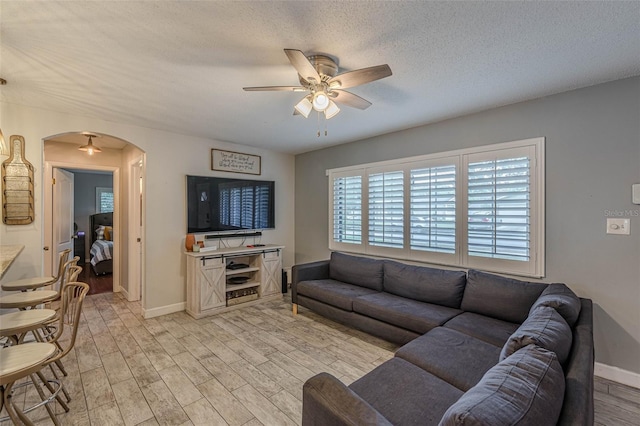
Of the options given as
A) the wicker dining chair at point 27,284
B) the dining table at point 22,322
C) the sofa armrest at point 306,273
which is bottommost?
the sofa armrest at point 306,273

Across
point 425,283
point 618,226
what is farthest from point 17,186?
point 618,226

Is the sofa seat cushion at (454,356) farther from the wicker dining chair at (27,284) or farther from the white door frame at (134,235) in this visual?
the white door frame at (134,235)

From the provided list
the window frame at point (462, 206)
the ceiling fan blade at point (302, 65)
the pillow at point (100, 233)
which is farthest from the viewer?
the pillow at point (100, 233)

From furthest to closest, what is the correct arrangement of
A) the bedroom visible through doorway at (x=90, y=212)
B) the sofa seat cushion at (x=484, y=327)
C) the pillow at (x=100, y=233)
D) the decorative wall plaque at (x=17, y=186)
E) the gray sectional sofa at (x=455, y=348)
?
the bedroom visible through doorway at (x=90, y=212) < the pillow at (x=100, y=233) < the decorative wall plaque at (x=17, y=186) < the sofa seat cushion at (x=484, y=327) < the gray sectional sofa at (x=455, y=348)

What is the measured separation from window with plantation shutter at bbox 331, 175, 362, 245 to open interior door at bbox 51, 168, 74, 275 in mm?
4365

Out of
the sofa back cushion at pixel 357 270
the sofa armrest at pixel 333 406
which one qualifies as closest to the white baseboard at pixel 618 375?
the sofa back cushion at pixel 357 270

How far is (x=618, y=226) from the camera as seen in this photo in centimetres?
230

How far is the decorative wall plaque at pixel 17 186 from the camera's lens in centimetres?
278

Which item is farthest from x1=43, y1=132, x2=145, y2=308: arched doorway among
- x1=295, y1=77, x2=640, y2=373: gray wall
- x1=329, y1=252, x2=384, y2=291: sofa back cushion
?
x1=295, y1=77, x2=640, y2=373: gray wall

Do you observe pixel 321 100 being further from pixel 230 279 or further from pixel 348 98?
pixel 230 279

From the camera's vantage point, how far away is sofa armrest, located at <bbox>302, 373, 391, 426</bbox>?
1043 millimetres

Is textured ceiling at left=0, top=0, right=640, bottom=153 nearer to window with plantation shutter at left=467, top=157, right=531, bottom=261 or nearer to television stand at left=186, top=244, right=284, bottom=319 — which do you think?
window with plantation shutter at left=467, top=157, right=531, bottom=261

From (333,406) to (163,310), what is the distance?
3535mm

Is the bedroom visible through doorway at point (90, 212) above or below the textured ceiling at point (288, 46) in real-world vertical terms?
below
